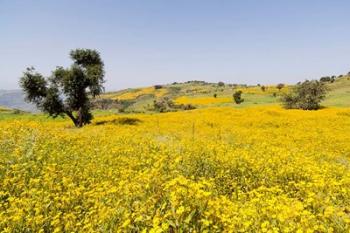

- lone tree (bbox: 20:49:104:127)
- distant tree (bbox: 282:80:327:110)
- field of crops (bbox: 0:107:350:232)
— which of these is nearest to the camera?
field of crops (bbox: 0:107:350:232)

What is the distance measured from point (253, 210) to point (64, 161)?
7.81 m

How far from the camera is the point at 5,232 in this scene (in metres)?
6.94

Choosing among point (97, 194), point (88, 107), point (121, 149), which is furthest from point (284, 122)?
point (97, 194)

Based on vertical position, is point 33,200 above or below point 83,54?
below

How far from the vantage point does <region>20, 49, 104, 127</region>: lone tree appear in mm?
41594

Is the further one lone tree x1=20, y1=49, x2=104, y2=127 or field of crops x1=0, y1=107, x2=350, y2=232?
lone tree x1=20, y1=49, x2=104, y2=127

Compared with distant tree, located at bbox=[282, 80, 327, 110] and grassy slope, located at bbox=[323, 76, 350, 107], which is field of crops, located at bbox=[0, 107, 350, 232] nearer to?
distant tree, located at bbox=[282, 80, 327, 110]

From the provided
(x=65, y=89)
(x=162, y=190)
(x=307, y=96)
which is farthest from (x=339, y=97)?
(x=162, y=190)

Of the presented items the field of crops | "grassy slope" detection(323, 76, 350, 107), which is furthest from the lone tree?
"grassy slope" detection(323, 76, 350, 107)

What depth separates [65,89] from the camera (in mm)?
41938

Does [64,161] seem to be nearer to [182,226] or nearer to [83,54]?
[182,226]

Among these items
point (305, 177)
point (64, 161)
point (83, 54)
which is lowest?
point (305, 177)

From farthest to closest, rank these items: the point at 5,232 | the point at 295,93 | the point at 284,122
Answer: the point at 295,93 < the point at 284,122 < the point at 5,232

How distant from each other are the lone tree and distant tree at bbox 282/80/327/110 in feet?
98.1
